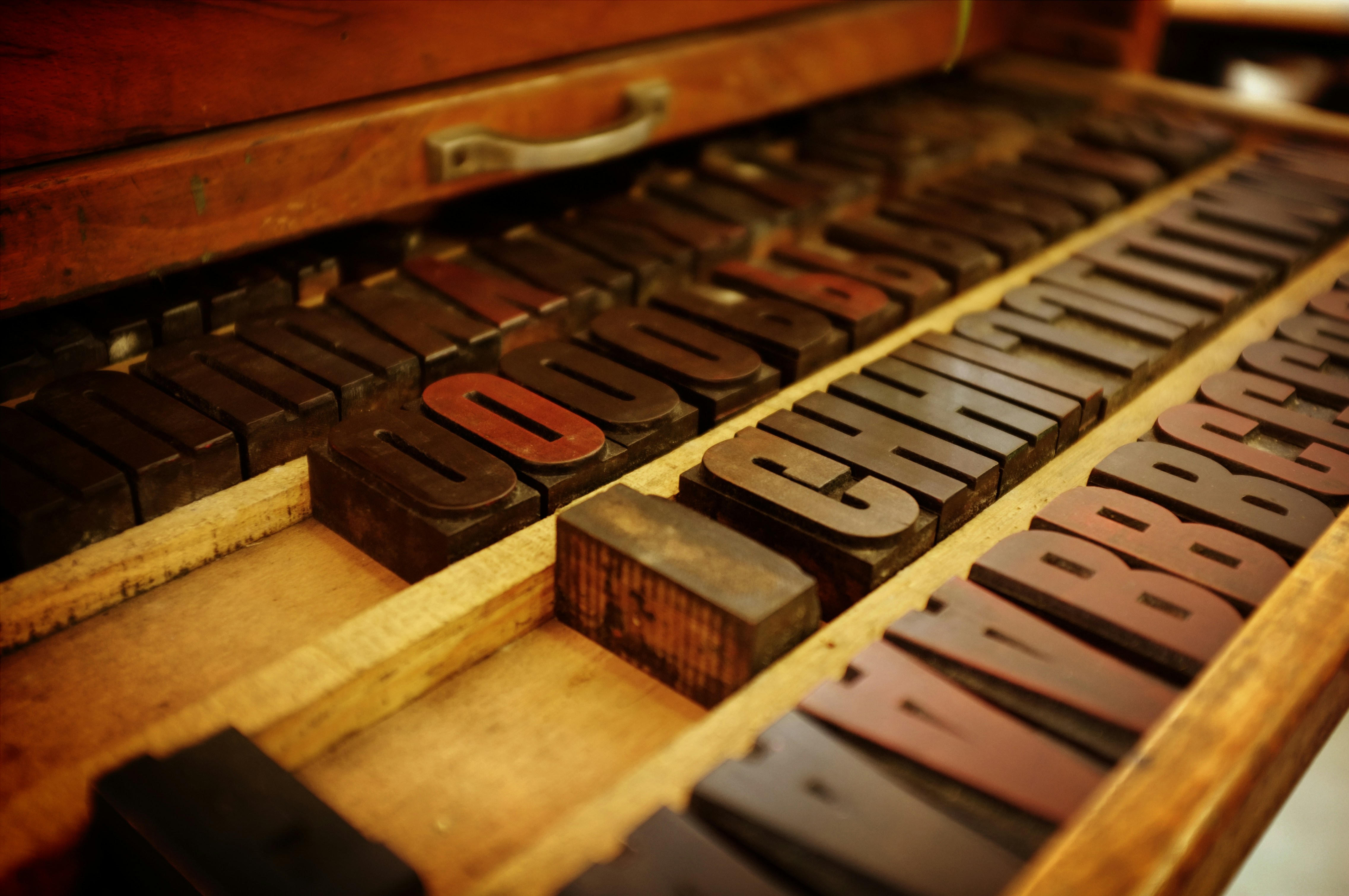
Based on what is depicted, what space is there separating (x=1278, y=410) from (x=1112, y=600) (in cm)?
62

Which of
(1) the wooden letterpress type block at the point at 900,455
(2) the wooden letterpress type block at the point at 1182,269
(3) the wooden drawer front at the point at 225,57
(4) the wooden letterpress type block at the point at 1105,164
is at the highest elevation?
(3) the wooden drawer front at the point at 225,57

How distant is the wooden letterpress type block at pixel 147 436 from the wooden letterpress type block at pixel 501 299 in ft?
1.52

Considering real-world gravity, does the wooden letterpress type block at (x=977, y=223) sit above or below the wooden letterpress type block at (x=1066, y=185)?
below

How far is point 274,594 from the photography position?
1297 mm

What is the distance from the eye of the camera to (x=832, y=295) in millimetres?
1868

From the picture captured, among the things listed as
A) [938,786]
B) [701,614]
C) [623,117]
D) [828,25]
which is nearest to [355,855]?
[701,614]

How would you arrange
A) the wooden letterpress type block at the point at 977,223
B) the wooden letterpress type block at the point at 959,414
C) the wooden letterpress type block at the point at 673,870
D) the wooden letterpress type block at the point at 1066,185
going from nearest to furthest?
the wooden letterpress type block at the point at 673,870
the wooden letterpress type block at the point at 959,414
the wooden letterpress type block at the point at 977,223
the wooden letterpress type block at the point at 1066,185

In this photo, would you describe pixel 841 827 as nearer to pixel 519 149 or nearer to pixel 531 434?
pixel 531 434

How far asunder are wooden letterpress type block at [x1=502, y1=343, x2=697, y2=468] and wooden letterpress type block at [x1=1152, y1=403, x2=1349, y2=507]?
67 centimetres

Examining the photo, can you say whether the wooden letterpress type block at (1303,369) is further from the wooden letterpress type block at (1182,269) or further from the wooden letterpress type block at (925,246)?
the wooden letterpress type block at (925,246)

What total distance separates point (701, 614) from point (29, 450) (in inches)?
30.9

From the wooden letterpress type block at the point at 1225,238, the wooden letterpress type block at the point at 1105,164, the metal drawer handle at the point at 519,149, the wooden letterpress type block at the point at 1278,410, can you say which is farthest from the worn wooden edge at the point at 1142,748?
the wooden letterpress type block at the point at 1105,164

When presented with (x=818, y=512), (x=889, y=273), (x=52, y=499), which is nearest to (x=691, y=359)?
(x=818, y=512)

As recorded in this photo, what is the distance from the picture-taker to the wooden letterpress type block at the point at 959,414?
4.83ft
